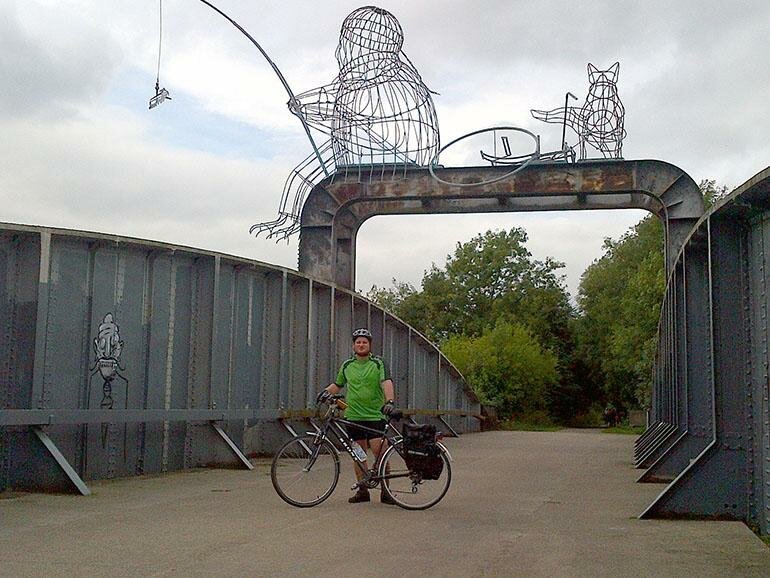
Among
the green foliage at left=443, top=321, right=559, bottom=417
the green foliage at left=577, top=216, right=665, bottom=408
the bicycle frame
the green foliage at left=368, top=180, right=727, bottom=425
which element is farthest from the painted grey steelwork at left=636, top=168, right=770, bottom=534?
the green foliage at left=577, top=216, right=665, bottom=408

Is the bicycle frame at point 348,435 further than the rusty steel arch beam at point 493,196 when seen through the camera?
No

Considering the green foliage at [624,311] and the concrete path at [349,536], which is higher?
the green foliage at [624,311]

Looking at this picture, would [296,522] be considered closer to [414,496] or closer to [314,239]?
[414,496]

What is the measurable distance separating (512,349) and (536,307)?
2593cm

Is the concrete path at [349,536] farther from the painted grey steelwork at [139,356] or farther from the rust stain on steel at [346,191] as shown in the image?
the rust stain on steel at [346,191]

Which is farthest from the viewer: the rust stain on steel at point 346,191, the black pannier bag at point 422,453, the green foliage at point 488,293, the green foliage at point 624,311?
the green foliage at point 488,293

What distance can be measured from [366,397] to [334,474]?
0.84 meters

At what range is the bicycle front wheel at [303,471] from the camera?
30.7ft

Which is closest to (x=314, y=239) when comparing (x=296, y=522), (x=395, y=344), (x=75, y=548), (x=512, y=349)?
(x=395, y=344)

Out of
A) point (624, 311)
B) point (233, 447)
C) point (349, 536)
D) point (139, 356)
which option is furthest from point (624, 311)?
point (349, 536)

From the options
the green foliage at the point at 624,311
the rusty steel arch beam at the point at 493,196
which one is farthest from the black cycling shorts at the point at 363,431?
the green foliage at the point at 624,311

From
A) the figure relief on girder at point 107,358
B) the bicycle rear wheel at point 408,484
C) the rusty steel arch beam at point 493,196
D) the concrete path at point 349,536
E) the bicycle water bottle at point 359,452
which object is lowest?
the concrete path at point 349,536

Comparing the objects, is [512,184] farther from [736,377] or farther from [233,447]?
[736,377]

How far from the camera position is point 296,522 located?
8.36 metres
